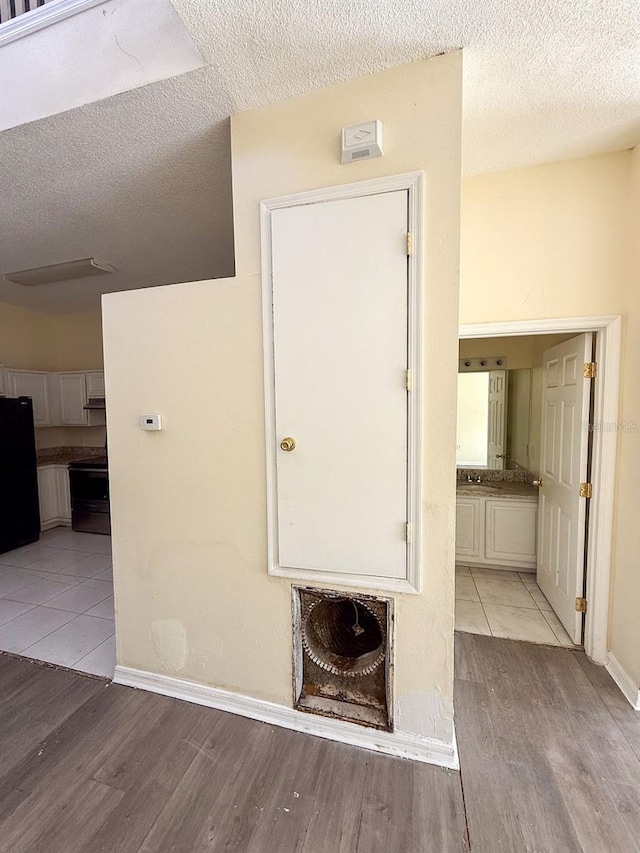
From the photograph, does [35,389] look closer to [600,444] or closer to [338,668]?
[338,668]

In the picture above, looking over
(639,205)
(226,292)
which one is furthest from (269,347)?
(639,205)

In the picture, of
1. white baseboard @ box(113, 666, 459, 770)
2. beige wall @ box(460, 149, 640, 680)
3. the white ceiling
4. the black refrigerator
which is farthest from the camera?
the black refrigerator

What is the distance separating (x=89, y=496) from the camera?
459 cm

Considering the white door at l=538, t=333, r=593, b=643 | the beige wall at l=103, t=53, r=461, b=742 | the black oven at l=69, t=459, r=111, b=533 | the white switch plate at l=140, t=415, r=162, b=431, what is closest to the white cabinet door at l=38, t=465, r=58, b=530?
the black oven at l=69, t=459, r=111, b=533

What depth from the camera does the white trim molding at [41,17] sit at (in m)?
1.48

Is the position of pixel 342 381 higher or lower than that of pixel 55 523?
higher

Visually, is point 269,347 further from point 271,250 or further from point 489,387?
point 489,387

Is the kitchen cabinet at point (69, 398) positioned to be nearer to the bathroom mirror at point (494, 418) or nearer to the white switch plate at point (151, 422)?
the white switch plate at point (151, 422)

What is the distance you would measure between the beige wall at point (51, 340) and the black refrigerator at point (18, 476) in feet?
2.76

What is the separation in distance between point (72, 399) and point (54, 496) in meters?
1.28

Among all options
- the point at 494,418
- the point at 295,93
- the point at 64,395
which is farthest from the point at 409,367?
the point at 64,395

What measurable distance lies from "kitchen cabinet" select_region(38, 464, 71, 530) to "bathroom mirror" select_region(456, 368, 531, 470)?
488cm

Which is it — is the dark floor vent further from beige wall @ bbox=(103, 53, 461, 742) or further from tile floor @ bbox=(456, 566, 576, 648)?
tile floor @ bbox=(456, 566, 576, 648)

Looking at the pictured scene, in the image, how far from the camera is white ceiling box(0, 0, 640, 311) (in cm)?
125
